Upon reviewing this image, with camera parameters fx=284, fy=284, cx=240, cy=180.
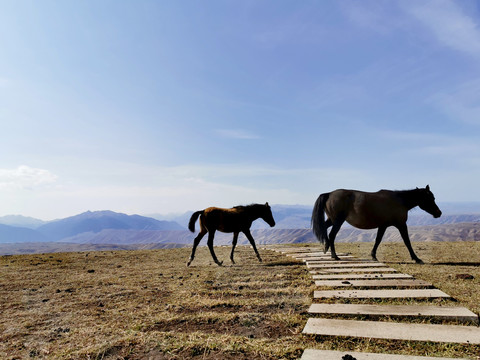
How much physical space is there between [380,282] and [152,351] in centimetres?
568

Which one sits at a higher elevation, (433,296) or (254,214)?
(254,214)

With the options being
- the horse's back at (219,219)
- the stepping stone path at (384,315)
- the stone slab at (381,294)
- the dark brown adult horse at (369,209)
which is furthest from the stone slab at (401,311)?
the horse's back at (219,219)

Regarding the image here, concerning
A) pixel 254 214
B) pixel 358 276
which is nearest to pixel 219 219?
pixel 254 214

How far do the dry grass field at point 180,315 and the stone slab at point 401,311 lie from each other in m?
0.40

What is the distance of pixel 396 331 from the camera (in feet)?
14.1

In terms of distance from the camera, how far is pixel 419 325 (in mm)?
4480

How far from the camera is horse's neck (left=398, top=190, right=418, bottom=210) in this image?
11.7 metres

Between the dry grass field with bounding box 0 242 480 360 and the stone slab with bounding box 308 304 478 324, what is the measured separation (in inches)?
15.7

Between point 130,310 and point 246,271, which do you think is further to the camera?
point 246,271

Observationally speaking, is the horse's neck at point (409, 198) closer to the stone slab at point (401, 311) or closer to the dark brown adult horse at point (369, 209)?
the dark brown adult horse at point (369, 209)

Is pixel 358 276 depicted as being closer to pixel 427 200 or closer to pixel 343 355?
pixel 343 355

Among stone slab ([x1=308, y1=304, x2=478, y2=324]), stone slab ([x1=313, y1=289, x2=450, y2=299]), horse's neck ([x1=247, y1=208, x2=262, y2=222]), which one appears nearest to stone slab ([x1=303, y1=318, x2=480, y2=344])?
stone slab ([x1=308, y1=304, x2=478, y2=324])

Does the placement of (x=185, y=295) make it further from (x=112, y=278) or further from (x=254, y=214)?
(x=254, y=214)

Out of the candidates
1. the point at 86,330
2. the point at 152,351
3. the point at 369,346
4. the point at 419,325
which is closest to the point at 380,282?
the point at 419,325
